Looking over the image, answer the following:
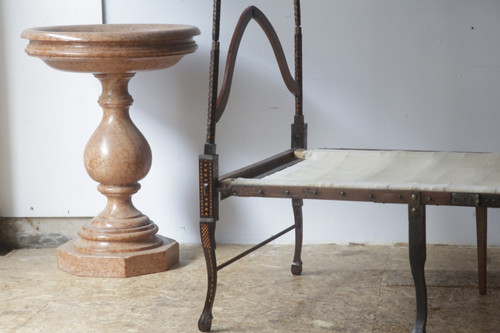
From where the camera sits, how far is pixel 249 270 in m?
3.23

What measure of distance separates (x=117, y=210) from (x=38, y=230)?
0.58m

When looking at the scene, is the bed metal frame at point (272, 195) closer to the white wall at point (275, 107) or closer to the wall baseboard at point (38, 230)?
the white wall at point (275, 107)

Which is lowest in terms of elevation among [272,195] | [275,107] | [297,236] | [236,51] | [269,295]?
[269,295]

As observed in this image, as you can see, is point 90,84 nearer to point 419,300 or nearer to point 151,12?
point 151,12

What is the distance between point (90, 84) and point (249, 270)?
41.9 inches

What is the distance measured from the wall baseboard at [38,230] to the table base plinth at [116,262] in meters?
0.38

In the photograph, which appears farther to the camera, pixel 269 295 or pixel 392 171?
pixel 269 295

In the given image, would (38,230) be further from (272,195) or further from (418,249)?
(418,249)

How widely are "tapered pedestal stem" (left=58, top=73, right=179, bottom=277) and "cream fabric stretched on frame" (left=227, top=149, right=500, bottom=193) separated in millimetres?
724

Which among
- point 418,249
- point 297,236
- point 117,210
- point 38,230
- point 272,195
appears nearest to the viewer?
point 418,249

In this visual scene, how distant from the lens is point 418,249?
2.31 meters

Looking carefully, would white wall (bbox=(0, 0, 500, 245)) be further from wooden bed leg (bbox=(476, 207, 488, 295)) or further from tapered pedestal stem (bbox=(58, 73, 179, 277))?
wooden bed leg (bbox=(476, 207, 488, 295))

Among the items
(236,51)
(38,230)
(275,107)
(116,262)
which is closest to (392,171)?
(236,51)

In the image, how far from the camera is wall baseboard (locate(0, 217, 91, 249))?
367 cm
